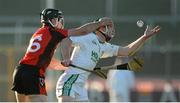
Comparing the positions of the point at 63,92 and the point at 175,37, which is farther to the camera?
the point at 175,37

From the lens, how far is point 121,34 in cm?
1888

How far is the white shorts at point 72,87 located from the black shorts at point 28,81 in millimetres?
561

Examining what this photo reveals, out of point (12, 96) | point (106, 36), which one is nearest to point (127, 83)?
point (12, 96)

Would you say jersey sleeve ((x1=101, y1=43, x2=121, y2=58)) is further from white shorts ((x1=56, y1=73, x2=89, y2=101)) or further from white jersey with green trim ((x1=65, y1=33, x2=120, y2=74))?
white shorts ((x1=56, y1=73, x2=89, y2=101))

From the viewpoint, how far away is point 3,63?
17.6 metres

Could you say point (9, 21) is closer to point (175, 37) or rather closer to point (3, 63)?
point (3, 63)

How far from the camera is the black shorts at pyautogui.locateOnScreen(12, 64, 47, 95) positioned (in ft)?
26.0

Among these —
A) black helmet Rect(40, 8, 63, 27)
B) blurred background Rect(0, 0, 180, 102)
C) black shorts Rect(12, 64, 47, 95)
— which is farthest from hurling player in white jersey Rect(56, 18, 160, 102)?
blurred background Rect(0, 0, 180, 102)

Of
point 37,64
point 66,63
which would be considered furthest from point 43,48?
point 66,63

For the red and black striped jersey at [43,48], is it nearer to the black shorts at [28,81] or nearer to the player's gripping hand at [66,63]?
the black shorts at [28,81]

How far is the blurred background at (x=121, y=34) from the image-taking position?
16.8m

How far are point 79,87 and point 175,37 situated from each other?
10214mm

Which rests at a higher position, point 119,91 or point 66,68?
point 66,68

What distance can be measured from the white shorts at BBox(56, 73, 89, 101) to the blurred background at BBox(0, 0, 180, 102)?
712 cm
